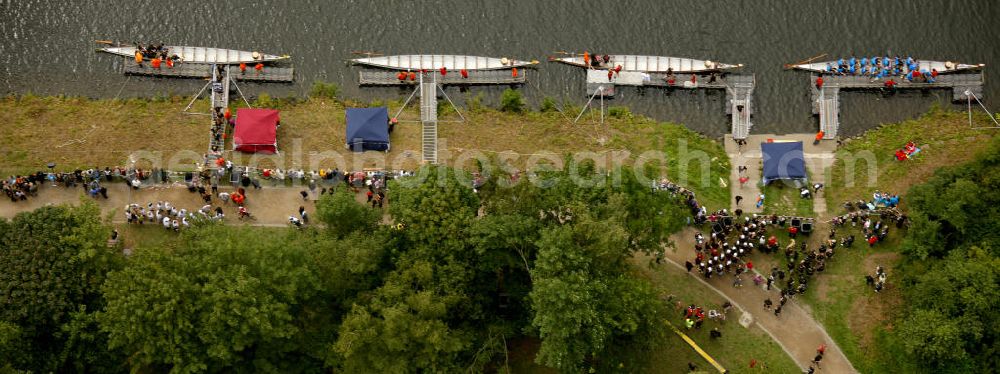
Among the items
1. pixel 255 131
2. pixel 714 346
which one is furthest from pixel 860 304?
pixel 255 131

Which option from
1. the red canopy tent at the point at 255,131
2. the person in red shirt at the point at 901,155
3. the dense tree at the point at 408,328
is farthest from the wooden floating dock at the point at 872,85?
the red canopy tent at the point at 255,131

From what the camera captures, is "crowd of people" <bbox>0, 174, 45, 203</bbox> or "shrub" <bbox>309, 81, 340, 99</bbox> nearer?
"crowd of people" <bbox>0, 174, 45, 203</bbox>

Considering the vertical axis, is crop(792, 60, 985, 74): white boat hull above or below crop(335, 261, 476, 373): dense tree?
above

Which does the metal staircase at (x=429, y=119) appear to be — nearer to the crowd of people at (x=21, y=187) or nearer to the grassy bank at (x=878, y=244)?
the crowd of people at (x=21, y=187)

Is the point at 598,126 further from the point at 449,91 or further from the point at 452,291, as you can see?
the point at 452,291

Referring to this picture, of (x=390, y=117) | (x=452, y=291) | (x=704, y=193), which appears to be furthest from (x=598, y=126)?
(x=452, y=291)

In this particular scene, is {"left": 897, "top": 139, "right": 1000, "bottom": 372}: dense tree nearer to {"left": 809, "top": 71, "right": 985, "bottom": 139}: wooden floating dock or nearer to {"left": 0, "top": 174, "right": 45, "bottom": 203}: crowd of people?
{"left": 809, "top": 71, "right": 985, "bottom": 139}: wooden floating dock

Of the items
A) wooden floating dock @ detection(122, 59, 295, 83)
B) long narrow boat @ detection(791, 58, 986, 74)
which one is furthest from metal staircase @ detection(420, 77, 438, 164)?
long narrow boat @ detection(791, 58, 986, 74)
